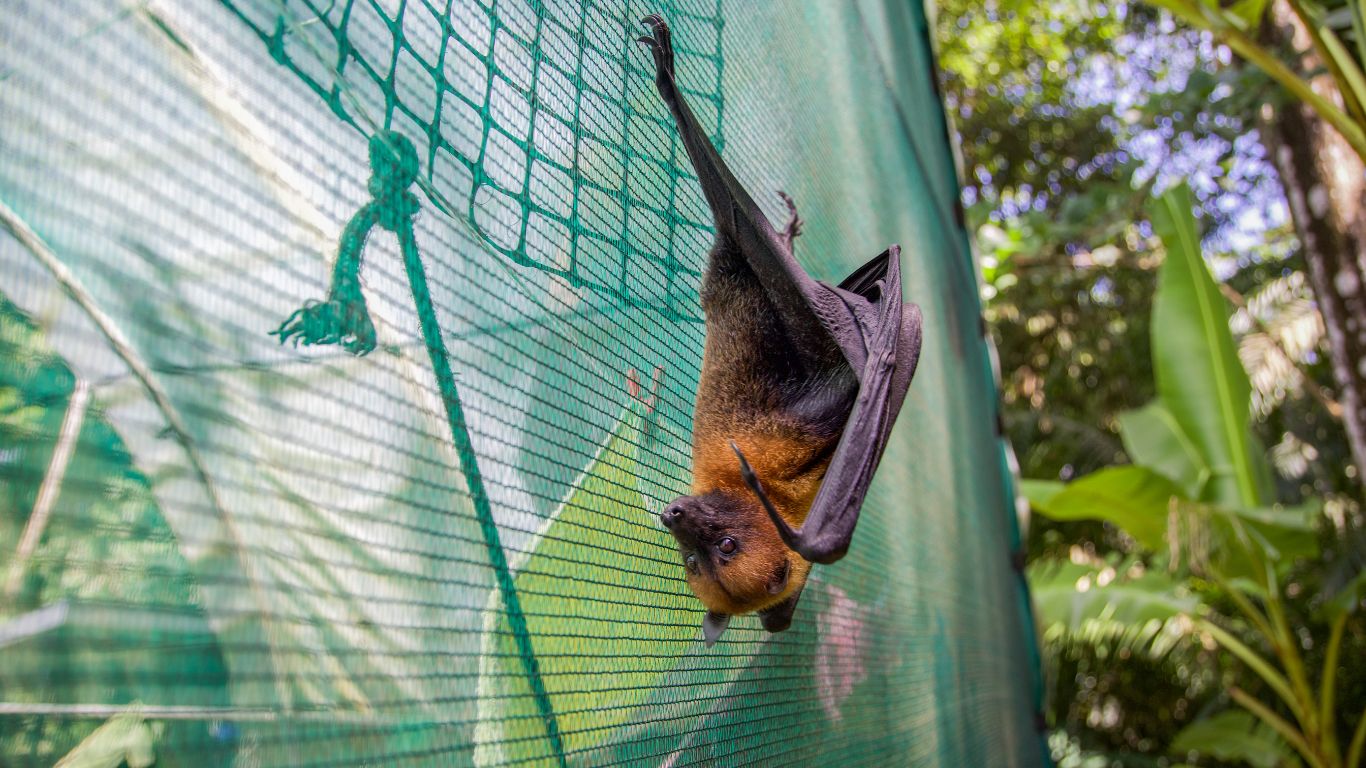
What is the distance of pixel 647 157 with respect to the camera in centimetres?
143

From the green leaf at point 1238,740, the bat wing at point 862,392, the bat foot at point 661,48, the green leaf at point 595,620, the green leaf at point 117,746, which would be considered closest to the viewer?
the green leaf at point 117,746

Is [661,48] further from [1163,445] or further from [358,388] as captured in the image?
[1163,445]

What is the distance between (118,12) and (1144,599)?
493 cm

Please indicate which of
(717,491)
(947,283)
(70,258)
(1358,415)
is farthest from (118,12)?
(1358,415)

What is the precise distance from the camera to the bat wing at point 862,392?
3.73 ft

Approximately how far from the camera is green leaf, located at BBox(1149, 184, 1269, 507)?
5.01 meters

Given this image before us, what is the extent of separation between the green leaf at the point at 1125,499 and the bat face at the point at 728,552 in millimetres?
3273

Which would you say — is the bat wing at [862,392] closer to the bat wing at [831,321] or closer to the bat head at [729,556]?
the bat wing at [831,321]

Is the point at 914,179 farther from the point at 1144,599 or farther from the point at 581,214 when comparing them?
the point at 1144,599

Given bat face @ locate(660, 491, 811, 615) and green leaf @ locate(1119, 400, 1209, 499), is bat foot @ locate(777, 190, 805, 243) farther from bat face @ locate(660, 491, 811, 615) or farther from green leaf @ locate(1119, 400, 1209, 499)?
green leaf @ locate(1119, 400, 1209, 499)

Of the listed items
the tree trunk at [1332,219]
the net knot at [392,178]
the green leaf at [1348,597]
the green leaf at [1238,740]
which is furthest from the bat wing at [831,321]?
the green leaf at [1238,740]

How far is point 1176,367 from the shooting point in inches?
202

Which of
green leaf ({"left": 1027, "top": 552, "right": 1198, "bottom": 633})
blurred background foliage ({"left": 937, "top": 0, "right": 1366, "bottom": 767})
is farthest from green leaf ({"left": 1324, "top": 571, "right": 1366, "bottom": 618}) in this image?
green leaf ({"left": 1027, "top": 552, "right": 1198, "bottom": 633})

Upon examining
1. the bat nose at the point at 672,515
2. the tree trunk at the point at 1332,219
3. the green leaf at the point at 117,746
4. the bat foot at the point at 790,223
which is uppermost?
the tree trunk at the point at 1332,219
